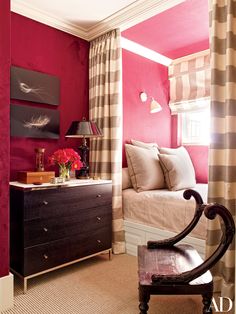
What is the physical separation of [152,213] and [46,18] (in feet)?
7.50

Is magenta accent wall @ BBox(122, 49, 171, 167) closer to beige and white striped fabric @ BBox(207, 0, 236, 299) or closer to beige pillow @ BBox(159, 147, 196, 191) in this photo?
beige pillow @ BBox(159, 147, 196, 191)

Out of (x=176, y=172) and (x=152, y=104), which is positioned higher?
(x=152, y=104)

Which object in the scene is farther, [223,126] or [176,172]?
[176,172]

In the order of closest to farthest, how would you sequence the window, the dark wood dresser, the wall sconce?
the dark wood dresser, the wall sconce, the window

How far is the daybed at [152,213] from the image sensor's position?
7.47 ft

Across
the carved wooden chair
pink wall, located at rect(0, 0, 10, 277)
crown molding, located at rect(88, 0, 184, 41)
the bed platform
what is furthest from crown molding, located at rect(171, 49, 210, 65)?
the carved wooden chair

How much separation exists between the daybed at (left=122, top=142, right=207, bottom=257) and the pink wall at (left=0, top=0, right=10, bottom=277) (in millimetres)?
1313

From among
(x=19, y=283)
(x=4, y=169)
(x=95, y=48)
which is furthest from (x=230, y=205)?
(x=95, y=48)

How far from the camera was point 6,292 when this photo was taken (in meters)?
1.83

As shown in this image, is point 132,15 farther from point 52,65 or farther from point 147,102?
point 147,102

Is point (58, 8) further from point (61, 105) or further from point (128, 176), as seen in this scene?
point (128, 176)

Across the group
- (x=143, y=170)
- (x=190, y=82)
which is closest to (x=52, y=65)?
(x=143, y=170)

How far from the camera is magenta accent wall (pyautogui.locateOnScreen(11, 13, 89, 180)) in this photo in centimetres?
253

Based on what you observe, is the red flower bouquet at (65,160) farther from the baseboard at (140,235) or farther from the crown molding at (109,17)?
the crown molding at (109,17)
